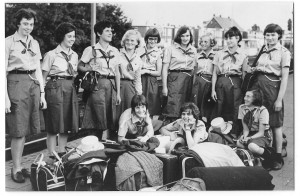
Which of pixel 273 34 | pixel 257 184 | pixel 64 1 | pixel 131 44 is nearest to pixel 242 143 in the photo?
pixel 257 184

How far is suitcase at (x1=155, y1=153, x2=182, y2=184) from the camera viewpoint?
14.2 feet

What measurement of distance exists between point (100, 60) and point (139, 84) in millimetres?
587

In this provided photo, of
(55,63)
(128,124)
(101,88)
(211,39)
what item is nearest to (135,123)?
(128,124)

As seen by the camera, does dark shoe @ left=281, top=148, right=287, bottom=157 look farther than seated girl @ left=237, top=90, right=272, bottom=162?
Yes

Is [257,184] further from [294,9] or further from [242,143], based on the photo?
[294,9]

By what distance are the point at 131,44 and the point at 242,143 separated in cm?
160

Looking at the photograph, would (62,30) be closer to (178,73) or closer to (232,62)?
(178,73)

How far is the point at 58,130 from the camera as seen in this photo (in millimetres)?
4832

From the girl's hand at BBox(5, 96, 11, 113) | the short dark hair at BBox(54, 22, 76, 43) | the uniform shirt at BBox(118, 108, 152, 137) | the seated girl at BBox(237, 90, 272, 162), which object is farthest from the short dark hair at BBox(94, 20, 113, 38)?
the seated girl at BBox(237, 90, 272, 162)

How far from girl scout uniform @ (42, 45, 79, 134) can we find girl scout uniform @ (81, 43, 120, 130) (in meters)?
0.20

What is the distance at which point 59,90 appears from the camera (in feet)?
15.7

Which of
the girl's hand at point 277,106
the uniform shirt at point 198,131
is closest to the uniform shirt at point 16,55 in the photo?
the uniform shirt at point 198,131

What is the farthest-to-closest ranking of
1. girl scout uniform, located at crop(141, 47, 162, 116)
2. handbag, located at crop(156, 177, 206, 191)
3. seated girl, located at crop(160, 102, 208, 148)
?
girl scout uniform, located at crop(141, 47, 162, 116) → seated girl, located at crop(160, 102, 208, 148) → handbag, located at crop(156, 177, 206, 191)

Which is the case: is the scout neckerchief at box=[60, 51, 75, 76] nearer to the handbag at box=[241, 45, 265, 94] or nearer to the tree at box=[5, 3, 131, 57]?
the tree at box=[5, 3, 131, 57]
